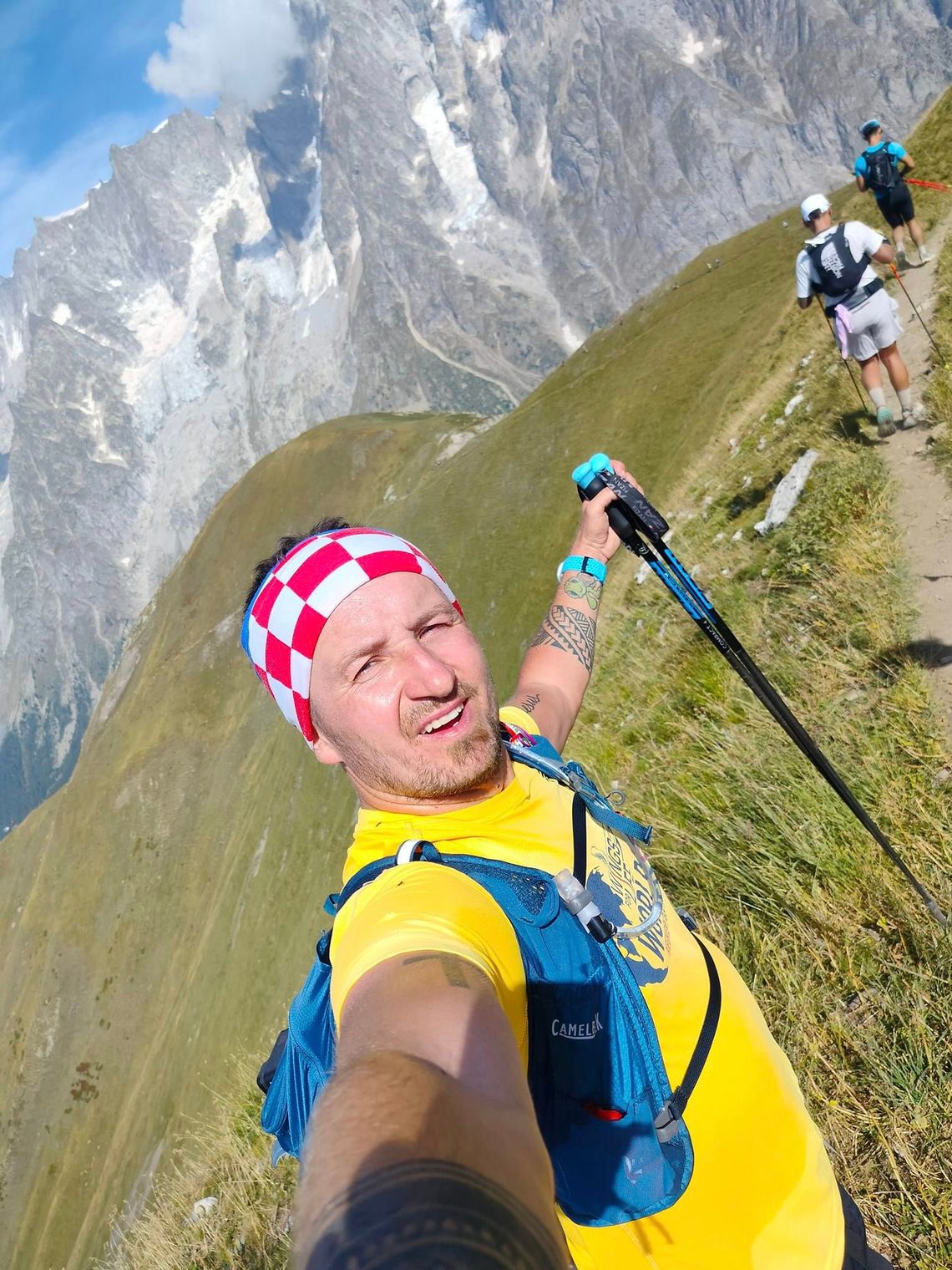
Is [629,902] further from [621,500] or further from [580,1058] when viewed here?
[621,500]

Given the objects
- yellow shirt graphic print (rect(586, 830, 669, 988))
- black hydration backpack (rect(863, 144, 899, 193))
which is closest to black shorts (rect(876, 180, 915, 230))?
black hydration backpack (rect(863, 144, 899, 193))

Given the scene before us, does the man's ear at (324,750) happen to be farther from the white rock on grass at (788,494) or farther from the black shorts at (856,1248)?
the white rock on grass at (788,494)

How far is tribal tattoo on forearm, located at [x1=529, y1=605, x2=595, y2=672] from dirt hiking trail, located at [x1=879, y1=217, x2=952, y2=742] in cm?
228

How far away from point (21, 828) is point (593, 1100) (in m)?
121

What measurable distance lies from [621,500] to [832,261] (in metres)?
8.75

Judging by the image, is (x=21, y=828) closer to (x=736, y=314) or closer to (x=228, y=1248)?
(x=736, y=314)

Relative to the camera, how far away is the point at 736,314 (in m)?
37.6

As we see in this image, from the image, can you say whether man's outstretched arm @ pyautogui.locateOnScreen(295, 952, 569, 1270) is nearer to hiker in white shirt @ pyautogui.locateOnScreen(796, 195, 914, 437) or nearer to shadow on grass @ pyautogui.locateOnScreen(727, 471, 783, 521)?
hiker in white shirt @ pyautogui.locateOnScreen(796, 195, 914, 437)

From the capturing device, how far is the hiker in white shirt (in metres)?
10.7

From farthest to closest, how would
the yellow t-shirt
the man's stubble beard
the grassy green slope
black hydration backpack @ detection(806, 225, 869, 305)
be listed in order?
the grassy green slope → black hydration backpack @ detection(806, 225, 869, 305) → the man's stubble beard → the yellow t-shirt

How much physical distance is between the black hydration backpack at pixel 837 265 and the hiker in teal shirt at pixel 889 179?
22.3ft

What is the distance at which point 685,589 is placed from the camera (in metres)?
4.88

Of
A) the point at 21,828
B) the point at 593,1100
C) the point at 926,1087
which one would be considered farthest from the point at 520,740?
the point at 21,828

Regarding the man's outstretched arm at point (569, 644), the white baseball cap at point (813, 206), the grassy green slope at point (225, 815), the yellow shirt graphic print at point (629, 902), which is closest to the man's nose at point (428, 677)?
the yellow shirt graphic print at point (629, 902)
